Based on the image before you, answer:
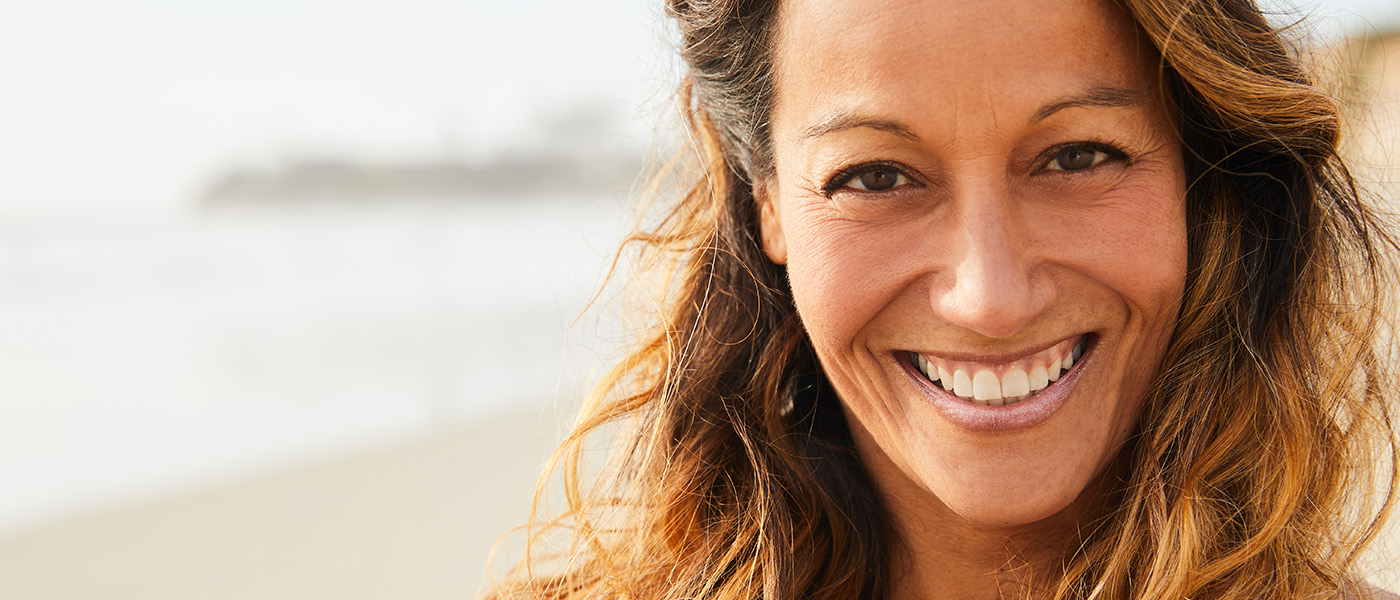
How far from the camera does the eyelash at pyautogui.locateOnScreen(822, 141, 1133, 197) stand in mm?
1386

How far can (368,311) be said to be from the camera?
35.5ft

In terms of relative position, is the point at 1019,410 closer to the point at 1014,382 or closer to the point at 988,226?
the point at 1014,382

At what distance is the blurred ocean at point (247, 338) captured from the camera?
273 inches

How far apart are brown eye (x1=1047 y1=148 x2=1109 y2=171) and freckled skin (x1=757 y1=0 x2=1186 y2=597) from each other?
12 mm

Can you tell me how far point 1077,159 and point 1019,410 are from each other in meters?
0.35

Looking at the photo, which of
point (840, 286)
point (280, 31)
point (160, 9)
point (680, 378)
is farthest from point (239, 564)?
point (280, 31)

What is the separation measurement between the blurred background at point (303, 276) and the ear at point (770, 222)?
40 centimetres

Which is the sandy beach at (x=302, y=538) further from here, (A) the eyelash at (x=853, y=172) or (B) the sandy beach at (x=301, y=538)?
(A) the eyelash at (x=853, y=172)

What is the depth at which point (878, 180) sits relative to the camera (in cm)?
148

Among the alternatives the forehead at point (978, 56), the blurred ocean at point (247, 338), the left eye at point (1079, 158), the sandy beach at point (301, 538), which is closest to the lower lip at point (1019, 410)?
the left eye at point (1079, 158)

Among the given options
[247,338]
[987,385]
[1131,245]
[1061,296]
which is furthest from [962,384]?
[247,338]

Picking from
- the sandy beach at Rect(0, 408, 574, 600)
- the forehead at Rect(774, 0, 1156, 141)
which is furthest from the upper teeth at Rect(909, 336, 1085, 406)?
the sandy beach at Rect(0, 408, 574, 600)

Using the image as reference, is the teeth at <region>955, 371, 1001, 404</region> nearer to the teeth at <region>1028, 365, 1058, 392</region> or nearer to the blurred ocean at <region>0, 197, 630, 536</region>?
the teeth at <region>1028, 365, 1058, 392</region>

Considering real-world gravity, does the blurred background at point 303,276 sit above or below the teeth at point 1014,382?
above
